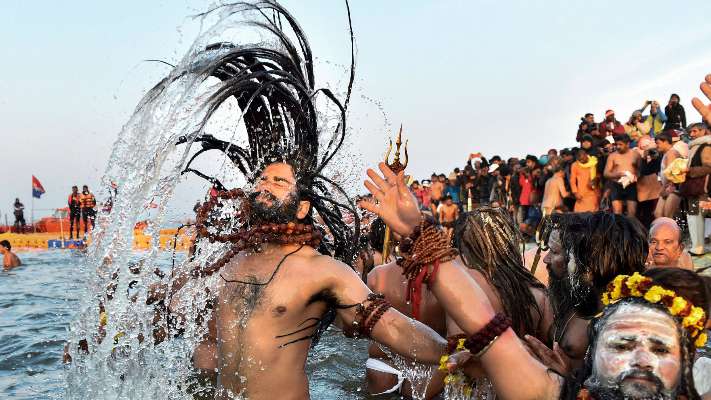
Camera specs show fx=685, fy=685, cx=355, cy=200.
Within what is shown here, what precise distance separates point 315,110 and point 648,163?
279 inches

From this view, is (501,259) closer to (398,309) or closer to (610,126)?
(398,309)

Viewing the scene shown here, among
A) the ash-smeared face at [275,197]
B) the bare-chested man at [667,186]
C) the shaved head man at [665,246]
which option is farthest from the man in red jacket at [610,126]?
the ash-smeared face at [275,197]

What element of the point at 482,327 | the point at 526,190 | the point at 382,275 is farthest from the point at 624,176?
the point at 482,327

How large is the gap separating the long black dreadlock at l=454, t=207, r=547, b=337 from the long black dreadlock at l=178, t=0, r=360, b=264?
791 millimetres

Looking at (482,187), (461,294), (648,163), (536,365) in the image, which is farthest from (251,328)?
(482,187)

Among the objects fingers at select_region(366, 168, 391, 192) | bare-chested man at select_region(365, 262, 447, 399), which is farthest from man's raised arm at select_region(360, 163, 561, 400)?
bare-chested man at select_region(365, 262, 447, 399)

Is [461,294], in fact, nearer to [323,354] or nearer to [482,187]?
[323,354]

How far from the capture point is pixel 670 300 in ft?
8.13

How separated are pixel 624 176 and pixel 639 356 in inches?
329

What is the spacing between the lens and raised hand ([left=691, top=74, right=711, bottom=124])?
11.8 feet

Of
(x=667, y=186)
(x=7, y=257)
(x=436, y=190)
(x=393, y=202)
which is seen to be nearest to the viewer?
(x=393, y=202)

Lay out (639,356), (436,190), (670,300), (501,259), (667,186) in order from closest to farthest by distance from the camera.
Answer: (639,356) < (670,300) < (501,259) < (667,186) < (436,190)

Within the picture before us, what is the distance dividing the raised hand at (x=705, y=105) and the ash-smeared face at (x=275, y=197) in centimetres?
225

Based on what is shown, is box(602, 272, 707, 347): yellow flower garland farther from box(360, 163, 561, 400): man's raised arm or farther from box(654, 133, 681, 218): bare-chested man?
box(654, 133, 681, 218): bare-chested man
